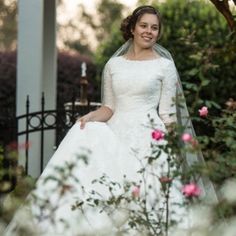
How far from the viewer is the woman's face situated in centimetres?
565

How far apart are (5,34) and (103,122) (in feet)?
87.9

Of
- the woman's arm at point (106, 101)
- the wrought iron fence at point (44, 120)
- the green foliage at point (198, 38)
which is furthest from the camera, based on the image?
the green foliage at point (198, 38)

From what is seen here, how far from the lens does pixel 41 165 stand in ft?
28.9

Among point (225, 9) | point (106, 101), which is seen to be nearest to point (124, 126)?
point (106, 101)

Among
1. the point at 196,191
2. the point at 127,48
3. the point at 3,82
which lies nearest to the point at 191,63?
the point at 3,82

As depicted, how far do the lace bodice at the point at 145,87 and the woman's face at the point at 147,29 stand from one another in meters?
0.16

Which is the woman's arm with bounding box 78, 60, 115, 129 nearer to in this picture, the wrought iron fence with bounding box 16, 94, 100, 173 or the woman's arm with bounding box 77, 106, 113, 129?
the woman's arm with bounding box 77, 106, 113, 129

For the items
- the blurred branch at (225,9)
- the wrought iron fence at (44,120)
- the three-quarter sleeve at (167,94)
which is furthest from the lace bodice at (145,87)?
the wrought iron fence at (44,120)

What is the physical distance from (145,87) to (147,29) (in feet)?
1.26

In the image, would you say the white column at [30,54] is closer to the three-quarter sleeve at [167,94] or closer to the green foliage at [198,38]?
the three-quarter sleeve at [167,94]

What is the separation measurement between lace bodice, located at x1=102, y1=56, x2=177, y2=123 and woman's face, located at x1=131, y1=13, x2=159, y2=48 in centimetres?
16

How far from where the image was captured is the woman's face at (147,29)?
5.65 meters

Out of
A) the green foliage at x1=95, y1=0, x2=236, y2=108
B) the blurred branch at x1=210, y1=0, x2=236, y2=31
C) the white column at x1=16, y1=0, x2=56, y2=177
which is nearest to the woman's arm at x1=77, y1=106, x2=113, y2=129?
the blurred branch at x1=210, y1=0, x2=236, y2=31

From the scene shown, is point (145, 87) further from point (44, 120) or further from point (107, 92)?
point (44, 120)
